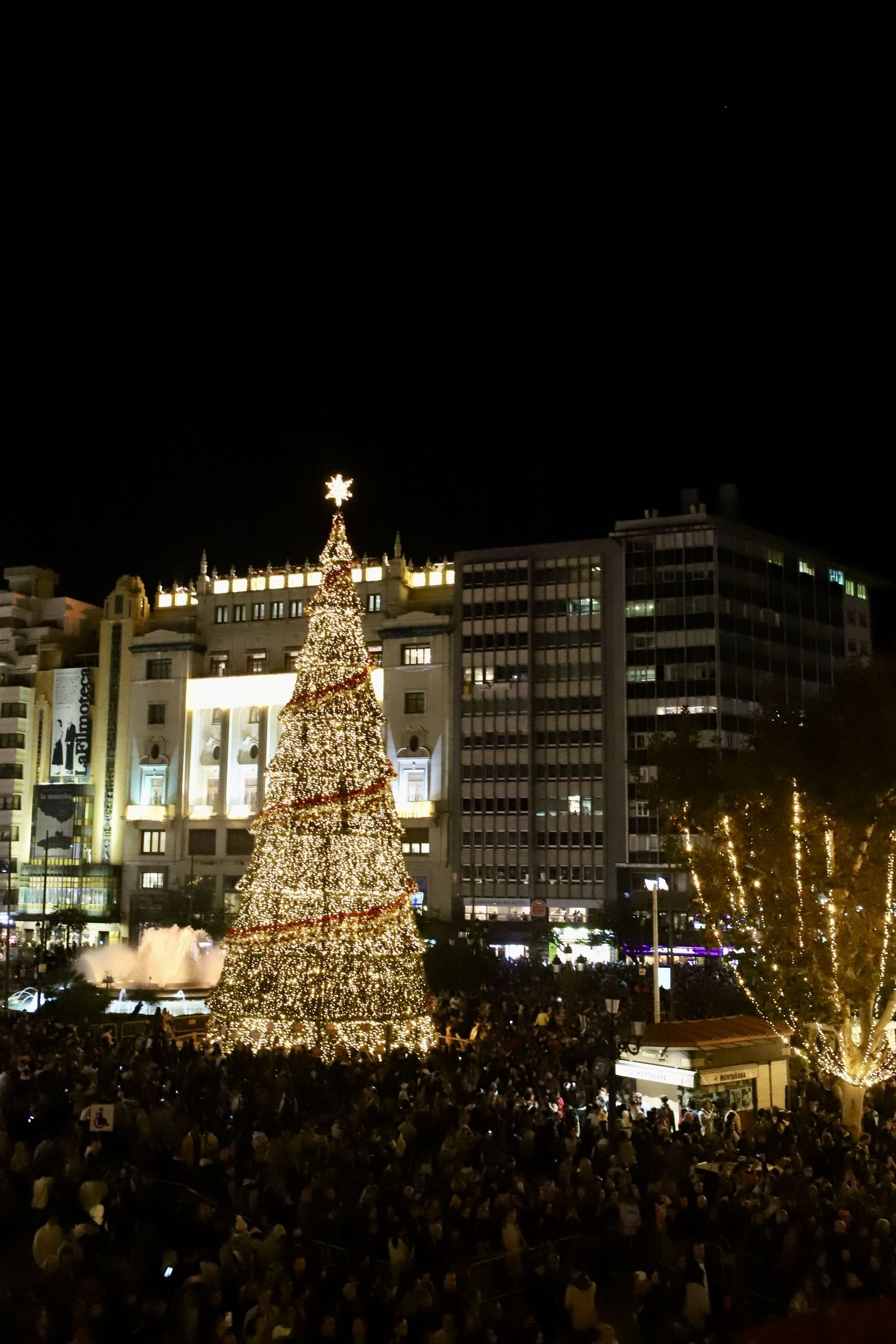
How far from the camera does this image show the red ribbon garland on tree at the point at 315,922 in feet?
86.9

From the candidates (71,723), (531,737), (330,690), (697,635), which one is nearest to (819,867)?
(330,690)

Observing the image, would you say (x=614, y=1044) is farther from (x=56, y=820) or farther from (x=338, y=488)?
(x=56, y=820)

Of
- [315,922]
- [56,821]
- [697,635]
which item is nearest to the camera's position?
[315,922]

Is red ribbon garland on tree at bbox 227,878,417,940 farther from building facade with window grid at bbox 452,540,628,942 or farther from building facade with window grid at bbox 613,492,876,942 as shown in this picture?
building facade with window grid at bbox 452,540,628,942

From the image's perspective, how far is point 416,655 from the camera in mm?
81812

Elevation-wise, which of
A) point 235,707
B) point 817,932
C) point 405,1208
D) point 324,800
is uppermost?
point 235,707

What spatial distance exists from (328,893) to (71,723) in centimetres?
6703

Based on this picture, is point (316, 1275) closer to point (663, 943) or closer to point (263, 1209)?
point (263, 1209)

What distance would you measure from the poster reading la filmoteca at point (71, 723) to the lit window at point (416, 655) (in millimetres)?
23329

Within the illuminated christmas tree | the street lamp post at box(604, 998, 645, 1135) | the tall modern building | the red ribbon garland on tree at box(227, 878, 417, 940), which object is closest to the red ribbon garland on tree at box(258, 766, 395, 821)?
the illuminated christmas tree

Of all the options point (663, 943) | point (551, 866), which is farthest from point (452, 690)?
point (663, 943)

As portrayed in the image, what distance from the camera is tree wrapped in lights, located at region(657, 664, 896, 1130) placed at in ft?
74.7

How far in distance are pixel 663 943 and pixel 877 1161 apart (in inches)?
2045

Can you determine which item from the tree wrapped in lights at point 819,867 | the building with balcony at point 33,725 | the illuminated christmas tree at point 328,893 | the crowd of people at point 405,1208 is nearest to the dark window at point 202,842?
the building with balcony at point 33,725
